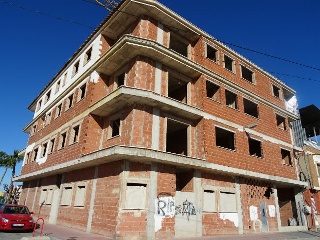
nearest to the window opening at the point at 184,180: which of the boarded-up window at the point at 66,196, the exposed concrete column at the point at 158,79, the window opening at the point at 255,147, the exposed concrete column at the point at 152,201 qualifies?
the exposed concrete column at the point at 152,201

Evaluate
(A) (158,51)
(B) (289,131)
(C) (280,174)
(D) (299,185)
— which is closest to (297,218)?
(D) (299,185)

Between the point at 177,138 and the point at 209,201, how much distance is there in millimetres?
5215

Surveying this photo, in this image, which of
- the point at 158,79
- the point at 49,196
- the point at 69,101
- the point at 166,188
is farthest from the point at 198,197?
the point at 69,101

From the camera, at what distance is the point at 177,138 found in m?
18.2

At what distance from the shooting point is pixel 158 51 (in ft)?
47.1

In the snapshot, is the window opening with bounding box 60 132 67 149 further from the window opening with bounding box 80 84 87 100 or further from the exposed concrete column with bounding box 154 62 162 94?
the exposed concrete column with bounding box 154 62 162 94

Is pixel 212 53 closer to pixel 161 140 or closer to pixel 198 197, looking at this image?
pixel 161 140

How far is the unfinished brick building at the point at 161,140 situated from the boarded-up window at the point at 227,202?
6 centimetres

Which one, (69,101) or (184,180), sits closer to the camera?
(184,180)

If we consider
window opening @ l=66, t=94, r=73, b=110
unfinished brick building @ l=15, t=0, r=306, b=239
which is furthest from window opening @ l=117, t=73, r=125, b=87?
→ window opening @ l=66, t=94, r=73, b=110

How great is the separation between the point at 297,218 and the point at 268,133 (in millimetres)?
7969

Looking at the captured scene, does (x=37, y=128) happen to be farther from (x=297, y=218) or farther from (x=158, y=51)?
(x=297, y=218)

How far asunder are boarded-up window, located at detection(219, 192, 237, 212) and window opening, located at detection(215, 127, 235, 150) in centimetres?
341

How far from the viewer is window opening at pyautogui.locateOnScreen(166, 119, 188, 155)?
55.3 ft
